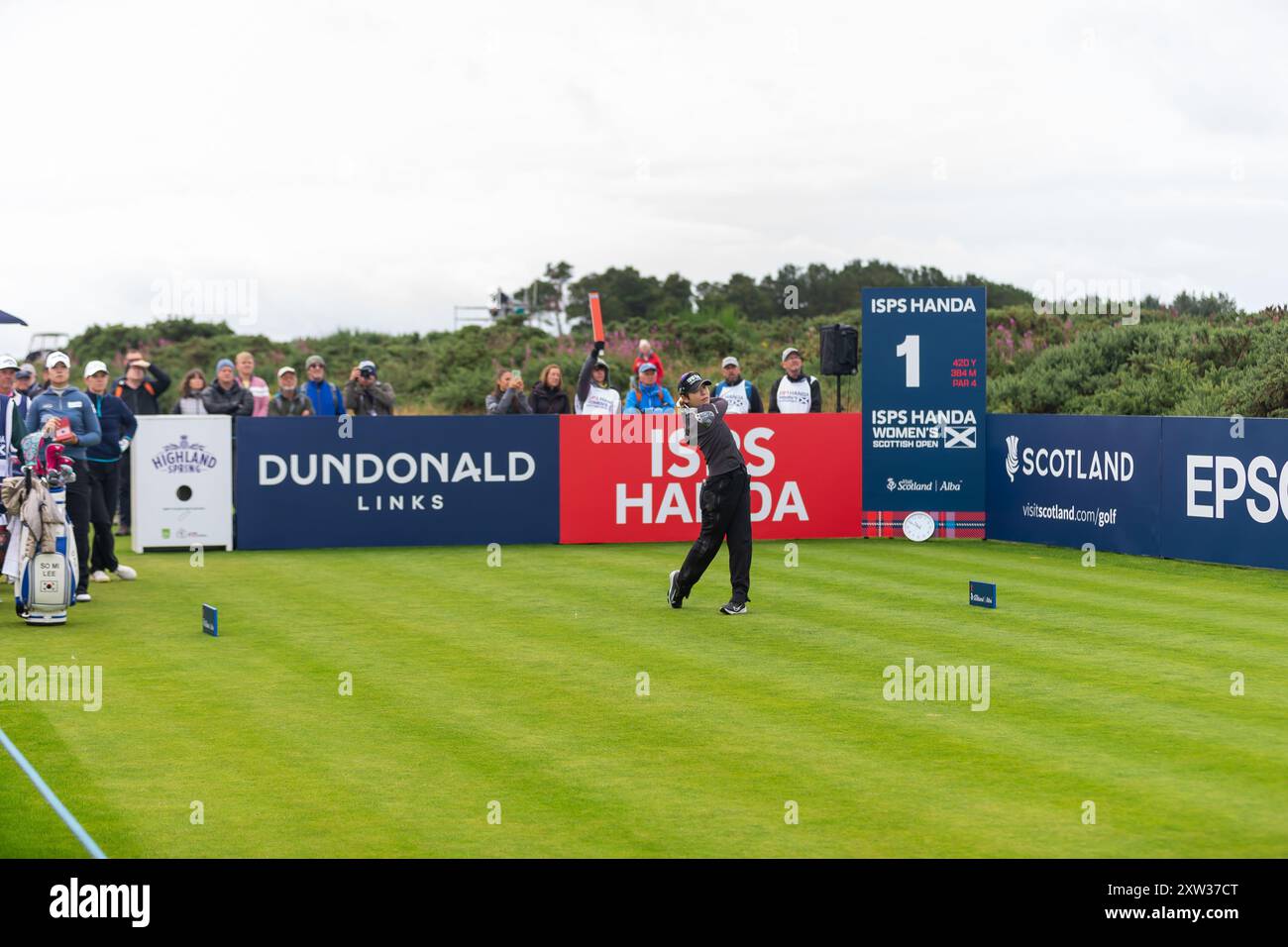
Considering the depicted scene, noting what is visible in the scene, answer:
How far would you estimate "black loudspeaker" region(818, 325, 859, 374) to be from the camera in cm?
2383

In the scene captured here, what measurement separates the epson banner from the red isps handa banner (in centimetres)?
286

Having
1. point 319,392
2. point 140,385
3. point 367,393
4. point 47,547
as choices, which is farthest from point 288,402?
point 47,547

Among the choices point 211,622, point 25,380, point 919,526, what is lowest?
point 211,622

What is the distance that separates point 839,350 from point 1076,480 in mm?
4032

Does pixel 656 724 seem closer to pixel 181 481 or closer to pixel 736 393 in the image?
pixel 181 481

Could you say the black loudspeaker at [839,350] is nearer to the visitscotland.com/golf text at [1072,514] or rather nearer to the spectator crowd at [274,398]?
the spectator crowd at [274,398]

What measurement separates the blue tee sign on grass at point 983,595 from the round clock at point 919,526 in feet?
23.4

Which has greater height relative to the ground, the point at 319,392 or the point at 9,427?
the point at 319,392

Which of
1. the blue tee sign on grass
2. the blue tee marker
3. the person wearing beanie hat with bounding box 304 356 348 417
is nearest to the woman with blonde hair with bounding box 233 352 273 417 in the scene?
the person wearing beanie hat with bounding box 304 356 348 417

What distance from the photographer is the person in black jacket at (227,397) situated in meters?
22.5

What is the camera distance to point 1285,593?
1683 cm

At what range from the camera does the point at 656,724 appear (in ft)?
34.7
